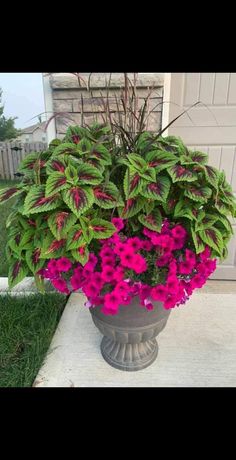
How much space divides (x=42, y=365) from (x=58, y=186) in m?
1.06

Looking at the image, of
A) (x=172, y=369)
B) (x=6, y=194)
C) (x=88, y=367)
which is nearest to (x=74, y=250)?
(x=6, y=194)

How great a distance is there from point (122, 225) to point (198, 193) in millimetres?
342

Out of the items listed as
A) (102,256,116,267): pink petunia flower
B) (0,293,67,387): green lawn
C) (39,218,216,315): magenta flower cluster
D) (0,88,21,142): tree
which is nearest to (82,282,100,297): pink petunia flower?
(39,218,216,315): magenta flower cluster

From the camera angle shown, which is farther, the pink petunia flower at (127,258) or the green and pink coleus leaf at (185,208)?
the green and pink coleus leaf at (185,208)

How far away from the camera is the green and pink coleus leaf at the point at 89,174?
4.18 feet

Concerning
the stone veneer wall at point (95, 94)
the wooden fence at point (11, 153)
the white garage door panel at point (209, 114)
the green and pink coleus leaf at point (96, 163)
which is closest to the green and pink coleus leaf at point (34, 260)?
the green and pink coleus leaf at point (96, 163)

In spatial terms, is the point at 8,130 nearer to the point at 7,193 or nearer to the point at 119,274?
the point at 7,193

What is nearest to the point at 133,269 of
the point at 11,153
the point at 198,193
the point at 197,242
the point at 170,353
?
the point at 197,242

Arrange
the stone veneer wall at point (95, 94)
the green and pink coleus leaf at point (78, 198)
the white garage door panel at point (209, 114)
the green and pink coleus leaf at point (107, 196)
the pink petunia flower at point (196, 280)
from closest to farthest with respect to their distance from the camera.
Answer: the green and pink coleus leaf at point (78, 198)
the green and pink coleus leaf at point (107, 196)
the pink petunia flower at point (196, 280)
the stone veneer wall at point (95, 94)
the white garage door panel at point (209, 114)

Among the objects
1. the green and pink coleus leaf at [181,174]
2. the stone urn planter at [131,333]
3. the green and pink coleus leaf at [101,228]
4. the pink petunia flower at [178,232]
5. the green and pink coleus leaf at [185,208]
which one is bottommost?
the stone urn planter at [131,333]

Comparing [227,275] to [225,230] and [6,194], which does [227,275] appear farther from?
[6,194]

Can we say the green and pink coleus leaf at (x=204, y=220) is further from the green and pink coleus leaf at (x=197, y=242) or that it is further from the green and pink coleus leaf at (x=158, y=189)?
the green and pink coleus leaf at (x=158, y=189)

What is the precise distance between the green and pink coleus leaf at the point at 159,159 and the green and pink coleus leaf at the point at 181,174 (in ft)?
0.10

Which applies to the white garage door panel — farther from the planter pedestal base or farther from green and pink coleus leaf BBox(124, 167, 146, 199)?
the planter pedestal base
